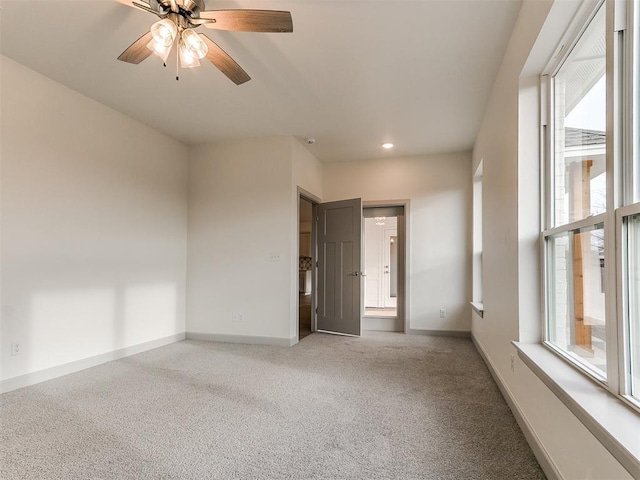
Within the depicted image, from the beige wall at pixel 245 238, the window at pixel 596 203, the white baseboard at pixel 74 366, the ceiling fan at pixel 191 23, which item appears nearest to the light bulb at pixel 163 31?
the ceiling fan at pixel 191 23

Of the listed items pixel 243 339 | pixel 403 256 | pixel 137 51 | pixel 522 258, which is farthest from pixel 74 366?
pixel 403 256

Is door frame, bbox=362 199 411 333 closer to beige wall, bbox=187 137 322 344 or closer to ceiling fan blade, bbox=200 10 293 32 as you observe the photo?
beige wall, bbox=187 137 322 344

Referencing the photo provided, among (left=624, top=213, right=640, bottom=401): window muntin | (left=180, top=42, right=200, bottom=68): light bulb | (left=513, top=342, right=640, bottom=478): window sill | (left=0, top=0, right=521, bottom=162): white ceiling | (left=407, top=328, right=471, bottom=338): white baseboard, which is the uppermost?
(left=0, top=0, right=521, bottom=162): white ceiling

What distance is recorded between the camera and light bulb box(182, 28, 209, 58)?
2.18 metres

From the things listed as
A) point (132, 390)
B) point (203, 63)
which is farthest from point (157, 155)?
point (132, 390)

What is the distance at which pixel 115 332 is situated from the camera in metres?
4.01

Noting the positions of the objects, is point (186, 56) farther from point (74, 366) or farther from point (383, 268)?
point (383, 268)

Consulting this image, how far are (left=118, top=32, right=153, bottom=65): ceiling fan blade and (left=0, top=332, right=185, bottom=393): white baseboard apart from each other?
267 cm

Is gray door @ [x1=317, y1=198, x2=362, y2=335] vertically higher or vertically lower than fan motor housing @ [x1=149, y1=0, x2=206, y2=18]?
lower

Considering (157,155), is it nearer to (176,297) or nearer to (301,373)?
(176,297)

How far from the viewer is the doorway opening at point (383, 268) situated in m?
5.77

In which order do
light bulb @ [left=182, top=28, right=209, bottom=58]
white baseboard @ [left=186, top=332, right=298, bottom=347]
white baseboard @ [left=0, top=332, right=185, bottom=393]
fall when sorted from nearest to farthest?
light bulb @ [left=182, top=28, right=209, bottom=58], white baseboard @ [left=0, top=332, right=185, bottom=393], white baseboard @ [left=186, top=332, right=298, bottom=347]

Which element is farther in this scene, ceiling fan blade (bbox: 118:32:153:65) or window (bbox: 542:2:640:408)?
ceiling fan blade (bbox: 118:32:153:65)

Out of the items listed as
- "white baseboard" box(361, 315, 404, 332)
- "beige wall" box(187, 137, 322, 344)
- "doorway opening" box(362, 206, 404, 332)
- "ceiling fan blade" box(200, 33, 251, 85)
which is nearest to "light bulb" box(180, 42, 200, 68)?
"ceiling fan blade" box(200, 33, 251, 85)
